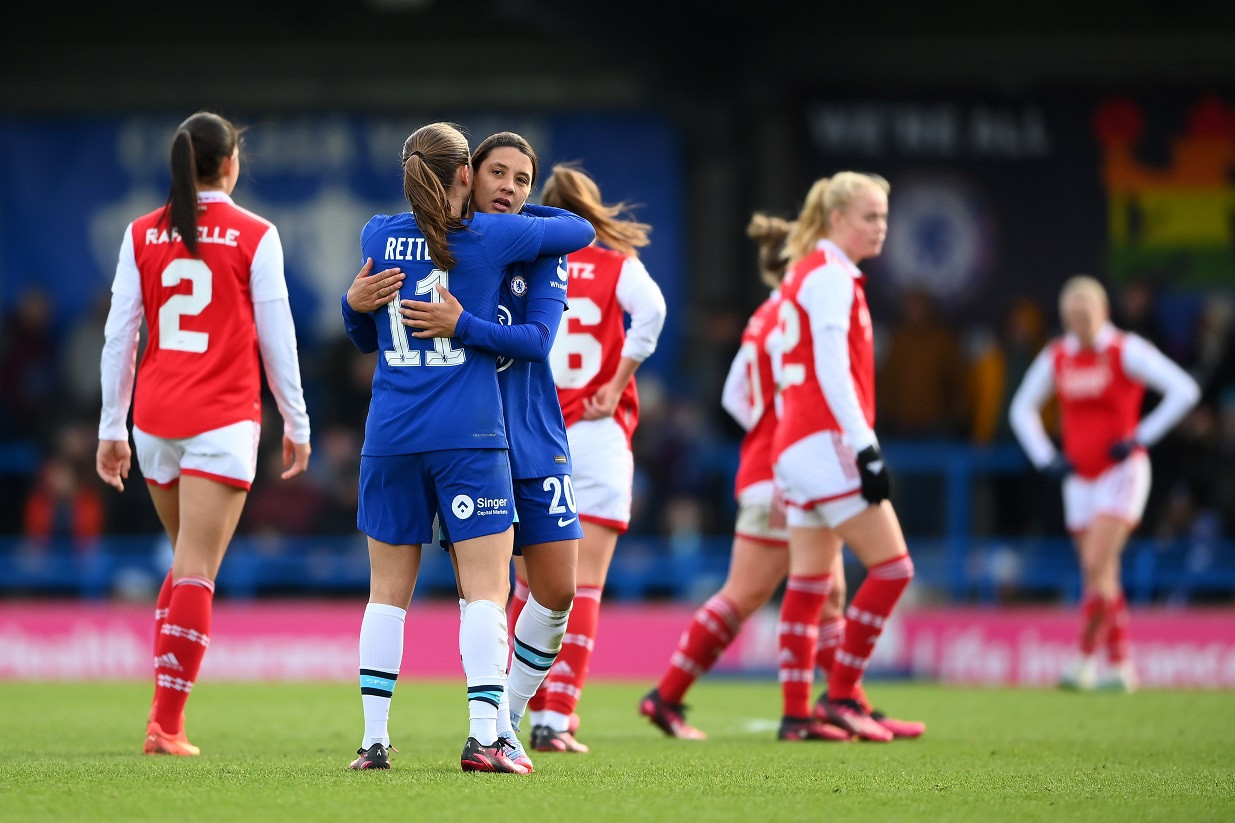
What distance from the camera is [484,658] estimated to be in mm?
5504

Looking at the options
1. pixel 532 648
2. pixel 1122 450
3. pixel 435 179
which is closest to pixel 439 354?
pixel 435 179

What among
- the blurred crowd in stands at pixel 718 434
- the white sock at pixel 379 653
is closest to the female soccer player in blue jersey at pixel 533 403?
the white sock at pixel 379 653

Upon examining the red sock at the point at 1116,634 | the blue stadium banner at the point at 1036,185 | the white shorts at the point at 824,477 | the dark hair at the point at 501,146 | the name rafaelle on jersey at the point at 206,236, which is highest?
the blue stadium banner at the point at 1036,185

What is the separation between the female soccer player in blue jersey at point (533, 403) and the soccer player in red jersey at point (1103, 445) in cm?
651

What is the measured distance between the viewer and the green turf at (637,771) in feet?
16.3

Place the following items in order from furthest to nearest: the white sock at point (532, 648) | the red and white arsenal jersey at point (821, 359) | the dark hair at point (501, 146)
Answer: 1. the red and white arsenal jersey at point (821, 359)
2. the white sock at point (532, 648)
3. the dark hair at point (501, 146)

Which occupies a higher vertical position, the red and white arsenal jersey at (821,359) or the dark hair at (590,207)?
the dark hair at (590,207)

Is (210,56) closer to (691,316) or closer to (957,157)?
(691,316)

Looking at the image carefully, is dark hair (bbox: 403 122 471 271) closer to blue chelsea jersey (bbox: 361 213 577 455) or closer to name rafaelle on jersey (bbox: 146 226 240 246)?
blue chelsea jersey (bbox: 361 213 577 455)

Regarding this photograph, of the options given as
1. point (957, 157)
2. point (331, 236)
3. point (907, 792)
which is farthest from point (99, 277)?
point (907, 792)

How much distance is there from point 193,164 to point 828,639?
3.72 m

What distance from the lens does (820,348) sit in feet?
23.8

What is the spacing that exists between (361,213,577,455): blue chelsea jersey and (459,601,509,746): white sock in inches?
20.6

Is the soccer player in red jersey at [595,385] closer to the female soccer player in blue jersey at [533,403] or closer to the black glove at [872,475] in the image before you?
the black glove at [872,475]
